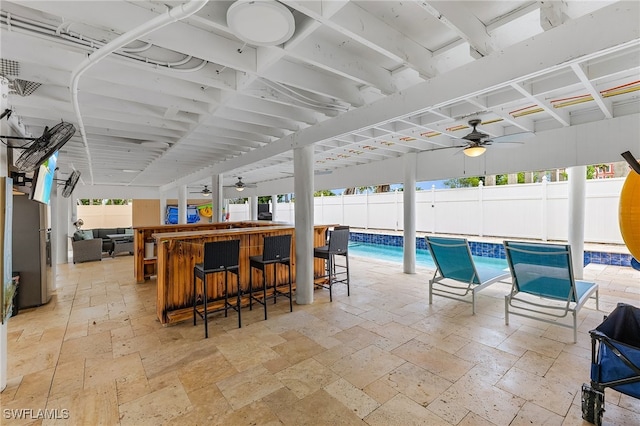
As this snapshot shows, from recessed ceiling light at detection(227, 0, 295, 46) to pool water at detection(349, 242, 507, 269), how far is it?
629 cm

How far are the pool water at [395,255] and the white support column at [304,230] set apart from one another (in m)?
3.95

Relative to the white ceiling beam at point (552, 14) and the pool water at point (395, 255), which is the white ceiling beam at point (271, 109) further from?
the pool water at point (395, 255)

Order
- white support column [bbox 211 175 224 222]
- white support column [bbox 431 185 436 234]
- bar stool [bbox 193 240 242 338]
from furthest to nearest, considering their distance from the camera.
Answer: white support column [bbox 431 185 436 234] → white support column [bbox 211 175 224 222] → bar stool [bbox 193 240 242 338]

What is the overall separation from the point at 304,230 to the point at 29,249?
392 cm

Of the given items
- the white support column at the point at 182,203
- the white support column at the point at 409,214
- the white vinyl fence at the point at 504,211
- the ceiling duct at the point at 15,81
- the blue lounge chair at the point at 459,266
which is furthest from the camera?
the white support column at the point at 182,203

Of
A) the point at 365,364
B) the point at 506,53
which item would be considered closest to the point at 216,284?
the point at 365,364

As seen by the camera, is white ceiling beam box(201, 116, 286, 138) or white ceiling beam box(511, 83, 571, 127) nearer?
white ceiling beam box(511, 83, 571, 127)

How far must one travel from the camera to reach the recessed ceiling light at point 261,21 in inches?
62.7

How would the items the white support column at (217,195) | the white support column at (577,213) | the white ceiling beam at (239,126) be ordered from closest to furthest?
1. the white ceiling beam at (239,126)
2. the white support column at (577,213)
3. the white support column at (217,195)

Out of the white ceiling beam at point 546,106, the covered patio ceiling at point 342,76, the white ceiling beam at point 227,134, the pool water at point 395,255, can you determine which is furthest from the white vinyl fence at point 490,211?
the white ceiling beam at point 227,134

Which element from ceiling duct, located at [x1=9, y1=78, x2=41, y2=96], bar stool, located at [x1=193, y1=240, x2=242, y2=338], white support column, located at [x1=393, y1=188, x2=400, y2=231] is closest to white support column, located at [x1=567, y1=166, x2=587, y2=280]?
white support column, located at [x1=393, y1=188, x2=400, y2=231]

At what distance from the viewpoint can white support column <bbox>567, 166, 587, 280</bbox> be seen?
523cm

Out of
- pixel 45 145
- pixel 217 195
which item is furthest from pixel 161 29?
pixel 217 195

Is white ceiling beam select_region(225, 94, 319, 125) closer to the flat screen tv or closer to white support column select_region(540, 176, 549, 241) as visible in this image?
the flat screen tv
